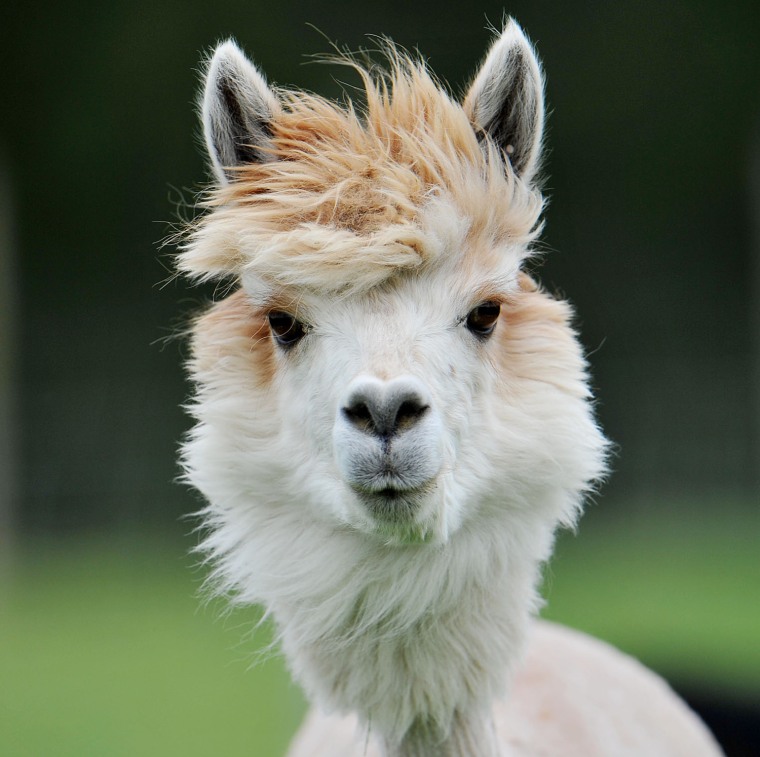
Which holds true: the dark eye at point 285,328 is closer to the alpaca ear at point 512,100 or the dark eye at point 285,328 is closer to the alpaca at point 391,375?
the alpaca at point 391,375

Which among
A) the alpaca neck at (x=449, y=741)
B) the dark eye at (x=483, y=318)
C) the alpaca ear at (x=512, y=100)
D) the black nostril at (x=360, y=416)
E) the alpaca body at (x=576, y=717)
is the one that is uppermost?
the alpaca ear at (x=512, y=100)

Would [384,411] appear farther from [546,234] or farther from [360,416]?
[546,234]

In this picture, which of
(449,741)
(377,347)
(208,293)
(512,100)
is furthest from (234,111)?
(208,293)

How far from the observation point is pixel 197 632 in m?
10.4

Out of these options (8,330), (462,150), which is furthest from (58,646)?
(462,150)

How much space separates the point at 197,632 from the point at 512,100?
28.1ft

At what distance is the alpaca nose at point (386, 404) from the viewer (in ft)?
7.90

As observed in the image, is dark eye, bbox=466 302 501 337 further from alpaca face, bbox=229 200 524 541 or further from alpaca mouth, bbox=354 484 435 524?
alpaca mouth, bbox=354 484 435 524

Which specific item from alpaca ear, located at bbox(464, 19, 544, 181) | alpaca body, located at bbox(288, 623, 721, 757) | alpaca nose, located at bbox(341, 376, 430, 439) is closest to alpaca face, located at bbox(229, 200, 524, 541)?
alpaca nose, located at bbox(341, 376, 430, 439)

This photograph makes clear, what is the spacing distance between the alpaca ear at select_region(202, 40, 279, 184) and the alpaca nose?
98 cm

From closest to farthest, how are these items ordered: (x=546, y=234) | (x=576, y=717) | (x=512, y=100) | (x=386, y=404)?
(x=386, y=404)
(x=512, y=100)
(x=576, y=717)
(x=546, y=234)

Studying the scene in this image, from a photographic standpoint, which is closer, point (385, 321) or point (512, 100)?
point (385, 321)

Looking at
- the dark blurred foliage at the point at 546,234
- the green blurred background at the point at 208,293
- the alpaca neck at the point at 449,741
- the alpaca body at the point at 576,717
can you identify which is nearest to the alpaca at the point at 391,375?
the alpaca neck at the point at 449,741

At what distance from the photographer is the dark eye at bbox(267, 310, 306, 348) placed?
2.89 metres
